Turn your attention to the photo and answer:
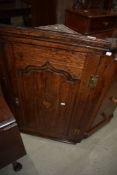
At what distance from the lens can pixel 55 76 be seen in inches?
36.9

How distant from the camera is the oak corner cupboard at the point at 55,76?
2.60 ft

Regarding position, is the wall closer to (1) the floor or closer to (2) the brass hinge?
(2) the brass hinge

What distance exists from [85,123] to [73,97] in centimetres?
31

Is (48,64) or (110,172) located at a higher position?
(48,64)

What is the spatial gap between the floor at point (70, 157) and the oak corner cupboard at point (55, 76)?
0.22 meters

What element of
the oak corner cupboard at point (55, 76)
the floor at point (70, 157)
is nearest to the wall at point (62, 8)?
the oak corner cupboard at point (55, 76)

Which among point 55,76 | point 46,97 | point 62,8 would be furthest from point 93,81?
point 62,8

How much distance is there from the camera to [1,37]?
2.77 ft

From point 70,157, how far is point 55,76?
0.79m

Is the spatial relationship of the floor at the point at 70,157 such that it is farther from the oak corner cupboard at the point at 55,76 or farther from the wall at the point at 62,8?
the wall at the point at 62,8

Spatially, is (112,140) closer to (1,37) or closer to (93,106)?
(93,106)

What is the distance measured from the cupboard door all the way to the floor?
14cm

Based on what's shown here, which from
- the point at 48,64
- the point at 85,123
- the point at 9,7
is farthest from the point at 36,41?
the point at 85,123

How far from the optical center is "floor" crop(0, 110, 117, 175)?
1.28 metres
